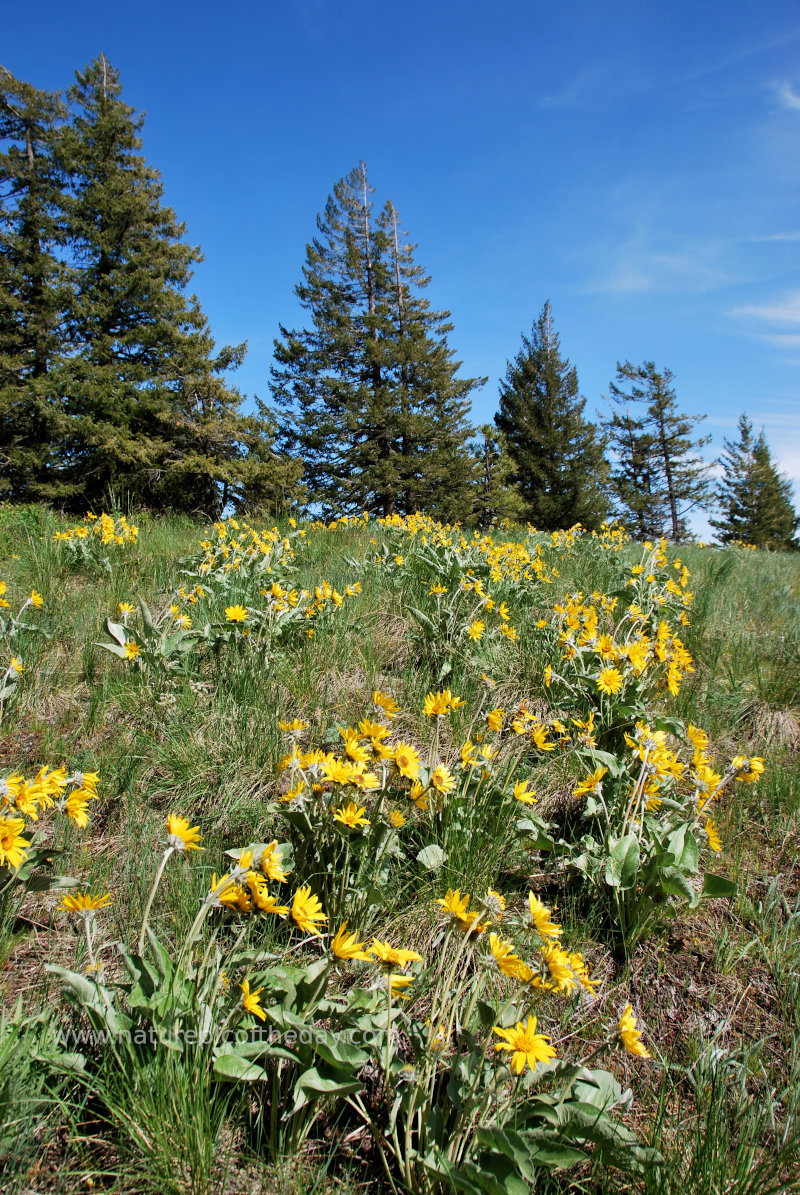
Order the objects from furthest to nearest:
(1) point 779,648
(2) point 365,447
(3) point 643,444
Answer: (3) point 643,444 < (2) point 365,447 < (1) point 779,648

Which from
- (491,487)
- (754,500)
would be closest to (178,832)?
(491,487)

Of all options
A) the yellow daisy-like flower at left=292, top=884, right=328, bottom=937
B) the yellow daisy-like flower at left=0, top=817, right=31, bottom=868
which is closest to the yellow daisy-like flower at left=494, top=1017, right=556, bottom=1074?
the yellow daisy-like flower at left=292, top=884, right=328, bottom=937

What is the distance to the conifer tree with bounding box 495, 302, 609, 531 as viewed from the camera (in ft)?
84.9

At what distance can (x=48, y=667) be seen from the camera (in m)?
2.63

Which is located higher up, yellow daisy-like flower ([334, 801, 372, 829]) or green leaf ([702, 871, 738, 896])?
yellow daisy-like flower ([334, 801, 372, 829])

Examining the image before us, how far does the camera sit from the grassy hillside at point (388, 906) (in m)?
1.02

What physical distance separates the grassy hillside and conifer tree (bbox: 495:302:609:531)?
23.1 metres

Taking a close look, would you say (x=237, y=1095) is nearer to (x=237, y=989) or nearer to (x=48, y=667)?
(x=237, y=989)

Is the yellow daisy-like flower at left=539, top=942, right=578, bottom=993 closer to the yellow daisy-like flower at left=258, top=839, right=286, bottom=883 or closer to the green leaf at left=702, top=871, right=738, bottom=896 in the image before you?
the yellow daisy-like flower at left=258, top=839, right=286, bottom=883

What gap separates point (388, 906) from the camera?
1531mm

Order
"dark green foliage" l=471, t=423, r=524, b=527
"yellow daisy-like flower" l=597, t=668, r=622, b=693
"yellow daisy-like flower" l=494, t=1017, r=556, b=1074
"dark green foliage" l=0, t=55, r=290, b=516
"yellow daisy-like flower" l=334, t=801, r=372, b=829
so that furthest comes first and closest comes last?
"dark green foliage" l=471, t=423, r=524, b=527 < "dark green foliage" l=0, t=55, r=290, b=516 < "yellow daisy-like flower" l=597, t=668, r=622, b=693 < "yellow daisy-like flower" l=334, t=801, r=372, b=829 < "yellow daisy-like flower" l=494, t=1017, r=556, b=1074

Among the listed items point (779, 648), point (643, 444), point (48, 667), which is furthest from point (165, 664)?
point (643, 444)

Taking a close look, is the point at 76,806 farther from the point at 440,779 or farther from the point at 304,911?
the point at 440,779

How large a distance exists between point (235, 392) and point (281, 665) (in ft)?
40.6
